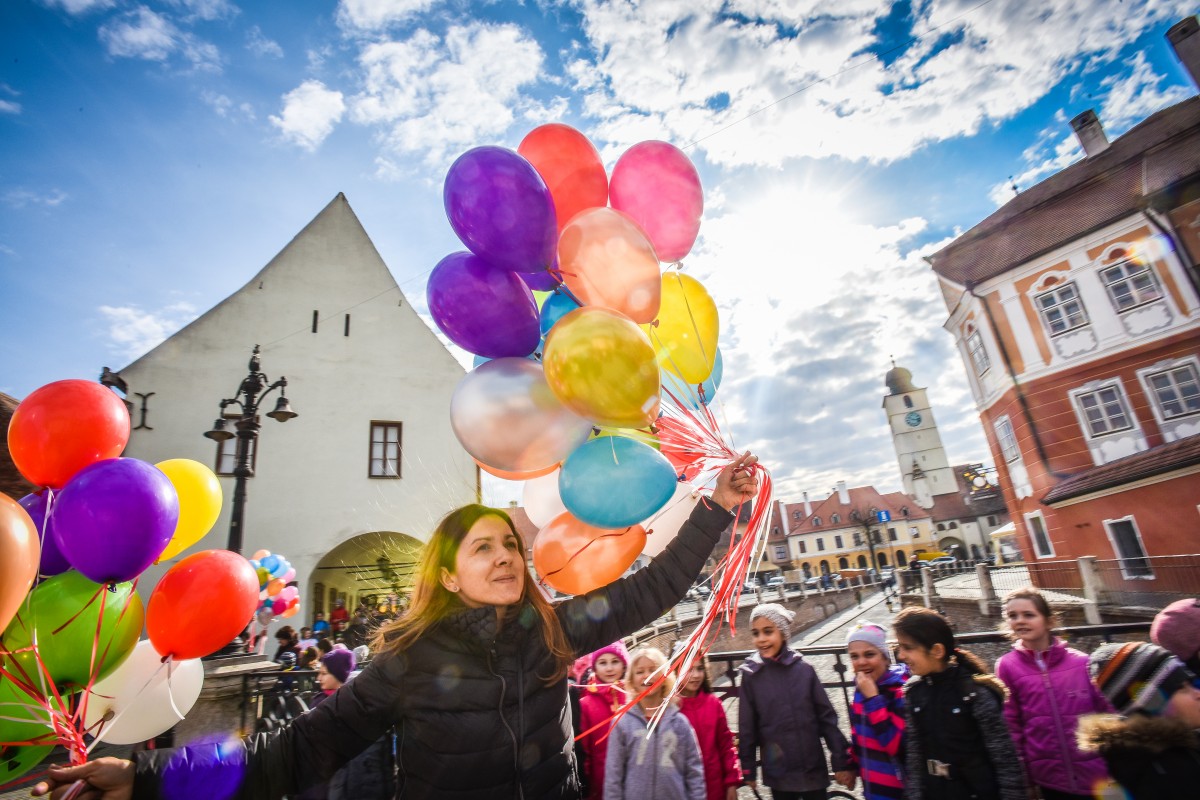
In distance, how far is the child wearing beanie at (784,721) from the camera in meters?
3.14

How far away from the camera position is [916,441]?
52875 mm

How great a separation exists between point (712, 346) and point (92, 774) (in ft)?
7.73

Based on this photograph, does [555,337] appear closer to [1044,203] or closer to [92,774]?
[92,774]

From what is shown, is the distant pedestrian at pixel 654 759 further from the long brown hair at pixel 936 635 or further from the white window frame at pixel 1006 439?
the white window frame at pixel 1006 439

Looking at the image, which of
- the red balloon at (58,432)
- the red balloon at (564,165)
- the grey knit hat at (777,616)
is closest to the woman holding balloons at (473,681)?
Answer: the red balloon at (58,432)

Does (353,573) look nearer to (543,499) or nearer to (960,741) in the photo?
(543,499)

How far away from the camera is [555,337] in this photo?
1860mm

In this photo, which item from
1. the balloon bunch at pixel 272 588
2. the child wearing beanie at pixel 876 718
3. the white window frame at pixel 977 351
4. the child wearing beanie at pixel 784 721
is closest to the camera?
the child wearing beanie at pixel 876 718

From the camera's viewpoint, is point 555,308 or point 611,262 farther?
point 555,308

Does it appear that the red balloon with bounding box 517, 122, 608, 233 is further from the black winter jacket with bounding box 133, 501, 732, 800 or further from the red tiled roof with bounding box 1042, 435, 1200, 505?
the red tiled roof with bounding box 1042, 435, 1200, 505

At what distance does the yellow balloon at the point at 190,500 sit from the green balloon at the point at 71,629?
0.44 meters

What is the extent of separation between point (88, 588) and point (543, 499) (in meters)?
1.73

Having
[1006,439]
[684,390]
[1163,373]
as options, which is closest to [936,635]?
[684,390]

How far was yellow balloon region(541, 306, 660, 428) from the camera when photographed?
1.77 metres
